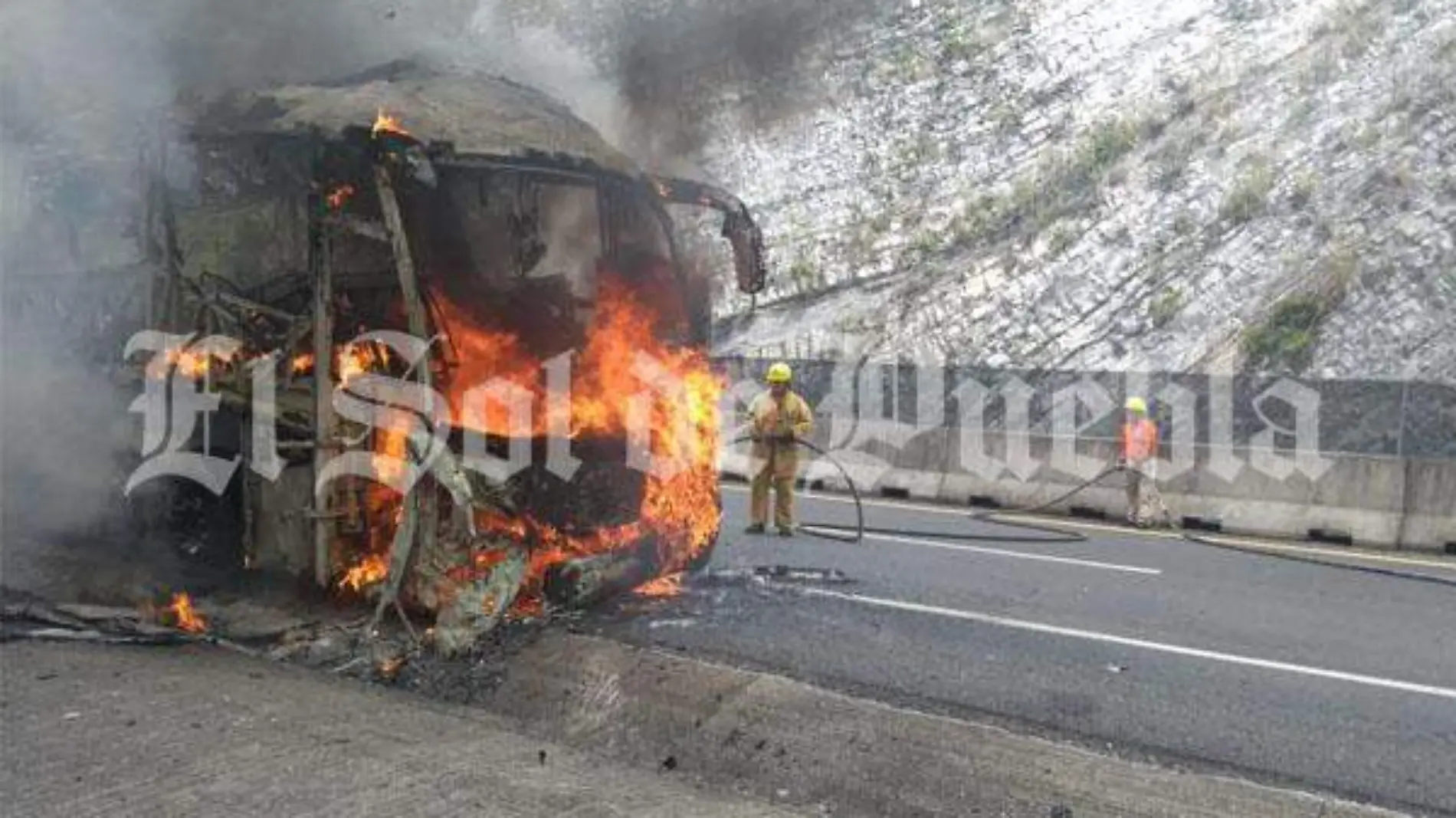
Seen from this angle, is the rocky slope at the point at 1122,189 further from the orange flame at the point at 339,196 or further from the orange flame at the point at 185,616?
the orange flame at the point at 185,616

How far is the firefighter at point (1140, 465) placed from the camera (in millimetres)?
12695

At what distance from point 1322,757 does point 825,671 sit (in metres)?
2.32

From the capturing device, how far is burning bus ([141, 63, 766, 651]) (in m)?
6.48

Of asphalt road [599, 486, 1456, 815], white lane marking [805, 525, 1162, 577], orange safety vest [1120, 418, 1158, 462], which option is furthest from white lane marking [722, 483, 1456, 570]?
white lane marking [805, 525, 1162, 577]

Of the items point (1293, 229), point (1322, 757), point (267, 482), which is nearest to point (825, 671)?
point (1322, 757)

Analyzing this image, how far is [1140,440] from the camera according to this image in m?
12.7

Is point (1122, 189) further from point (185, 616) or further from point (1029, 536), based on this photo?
point (185, 616)

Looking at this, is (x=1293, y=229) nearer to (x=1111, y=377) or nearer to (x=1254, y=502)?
(x=1111, y=377)

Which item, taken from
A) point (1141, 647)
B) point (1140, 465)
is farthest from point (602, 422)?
point (1140, 465)

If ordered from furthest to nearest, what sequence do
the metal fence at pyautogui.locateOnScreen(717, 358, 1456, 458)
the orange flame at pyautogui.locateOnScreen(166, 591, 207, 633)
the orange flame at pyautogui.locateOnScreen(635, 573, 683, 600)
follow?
the metal fence at pyautogui.locateOnScreen(717, 358, 1456, 458) → the orange flame at pyautogui.locateOnScreen(635, 573, 683, 600) → the orange flame at pyautogui.locateOnScreen(166, 591, 207, 633)

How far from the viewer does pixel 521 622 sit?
683 cm

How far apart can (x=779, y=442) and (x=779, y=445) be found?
33 mm

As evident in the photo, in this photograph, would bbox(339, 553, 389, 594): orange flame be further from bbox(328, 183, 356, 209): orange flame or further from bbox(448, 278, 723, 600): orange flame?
bbox(328, 183, 356, 209): orange flame

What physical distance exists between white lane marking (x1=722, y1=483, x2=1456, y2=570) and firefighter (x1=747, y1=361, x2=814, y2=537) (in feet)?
9.46
